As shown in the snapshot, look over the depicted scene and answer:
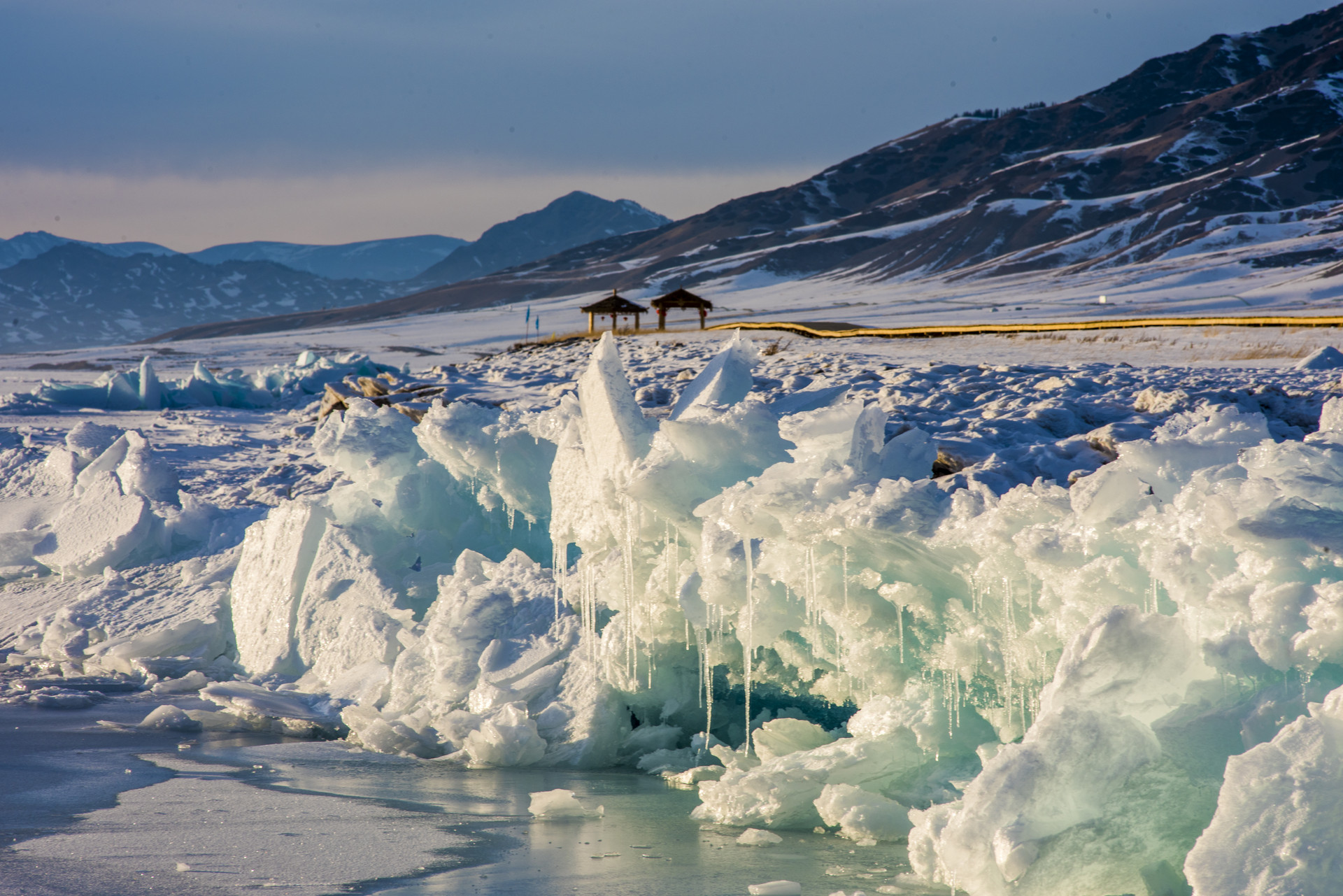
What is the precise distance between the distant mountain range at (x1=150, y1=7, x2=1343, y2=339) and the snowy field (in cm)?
6624

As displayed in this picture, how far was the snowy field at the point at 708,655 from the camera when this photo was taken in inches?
177

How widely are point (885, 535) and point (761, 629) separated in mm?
1300

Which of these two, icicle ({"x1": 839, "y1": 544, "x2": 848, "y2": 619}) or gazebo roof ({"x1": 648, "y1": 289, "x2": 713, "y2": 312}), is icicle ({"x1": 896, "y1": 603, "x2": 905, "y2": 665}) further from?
gazebo roof ({"x1": 648, "y1": 289, "x2": 713, "y2": 312})

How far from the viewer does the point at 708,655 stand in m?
7.36

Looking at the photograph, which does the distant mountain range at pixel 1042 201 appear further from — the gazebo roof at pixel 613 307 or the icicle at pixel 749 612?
the icicle at pixel 749 612

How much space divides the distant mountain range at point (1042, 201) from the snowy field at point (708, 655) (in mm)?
66240

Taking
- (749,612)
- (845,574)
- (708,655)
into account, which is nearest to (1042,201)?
(708,655)

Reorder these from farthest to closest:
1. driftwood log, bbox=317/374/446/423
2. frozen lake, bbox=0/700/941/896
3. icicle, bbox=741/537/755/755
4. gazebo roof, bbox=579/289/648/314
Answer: gazebo roof, bbox=579/289/648/314 → driftwood log, bbox=317/374/446/423 → icicle, bbox=741/537/755/755 → frozen lake, bbox=0/700/941/896

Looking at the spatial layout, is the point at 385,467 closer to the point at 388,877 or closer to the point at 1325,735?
the point at 388,877

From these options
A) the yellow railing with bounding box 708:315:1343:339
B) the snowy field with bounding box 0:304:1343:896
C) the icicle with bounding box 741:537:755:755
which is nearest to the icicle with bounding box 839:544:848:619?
the snowy field with bounding box 0:304:1343:896

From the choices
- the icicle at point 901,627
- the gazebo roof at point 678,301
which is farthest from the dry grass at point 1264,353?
the gazebo roof at point 678,301

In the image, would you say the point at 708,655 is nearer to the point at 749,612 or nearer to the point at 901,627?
the point at 749,612

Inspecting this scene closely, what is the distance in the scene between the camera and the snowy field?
4.50 m

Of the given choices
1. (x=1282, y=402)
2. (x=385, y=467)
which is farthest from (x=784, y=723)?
(x=1282, y=402)
